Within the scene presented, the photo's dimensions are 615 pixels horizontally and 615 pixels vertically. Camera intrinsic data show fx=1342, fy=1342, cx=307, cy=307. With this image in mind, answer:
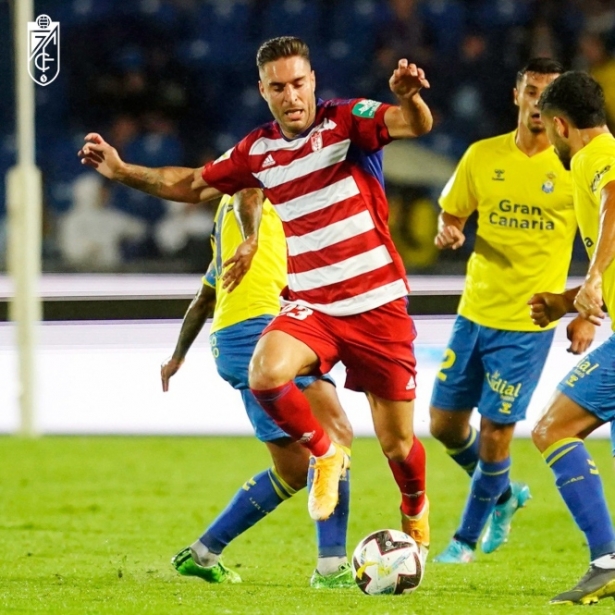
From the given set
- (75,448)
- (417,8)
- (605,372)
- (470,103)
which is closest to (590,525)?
(605,372)

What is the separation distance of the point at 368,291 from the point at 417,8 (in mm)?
9223

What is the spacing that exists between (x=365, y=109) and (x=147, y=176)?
3.28ft

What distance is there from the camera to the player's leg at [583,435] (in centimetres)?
474

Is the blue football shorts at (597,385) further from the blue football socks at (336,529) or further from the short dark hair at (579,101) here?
the blue football socks at (336,529)

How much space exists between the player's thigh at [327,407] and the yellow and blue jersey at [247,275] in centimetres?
46

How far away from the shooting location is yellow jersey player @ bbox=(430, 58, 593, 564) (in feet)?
21.4

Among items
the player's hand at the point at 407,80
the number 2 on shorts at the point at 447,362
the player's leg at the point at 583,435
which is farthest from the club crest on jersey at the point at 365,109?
the number 2 on shorts at the point at 447,362

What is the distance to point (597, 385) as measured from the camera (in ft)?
15.6

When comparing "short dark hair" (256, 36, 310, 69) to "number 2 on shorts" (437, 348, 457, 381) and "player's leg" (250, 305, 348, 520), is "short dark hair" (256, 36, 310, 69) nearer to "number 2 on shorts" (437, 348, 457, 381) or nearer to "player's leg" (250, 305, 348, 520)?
"player's leg" (250, 305, 348, 520)

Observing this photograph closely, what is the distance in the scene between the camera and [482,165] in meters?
6.61

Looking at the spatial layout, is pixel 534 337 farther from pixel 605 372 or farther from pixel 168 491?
pixel 168 491

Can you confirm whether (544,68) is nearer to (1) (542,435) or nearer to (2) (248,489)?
(1) (542,435)

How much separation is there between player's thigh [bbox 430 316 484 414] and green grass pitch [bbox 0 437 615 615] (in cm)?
78

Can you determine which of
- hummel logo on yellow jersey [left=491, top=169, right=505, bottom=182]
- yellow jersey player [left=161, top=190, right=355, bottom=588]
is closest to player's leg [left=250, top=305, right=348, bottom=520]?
yellow jersey player [left=161, top=190, right=355, bottom=588]
